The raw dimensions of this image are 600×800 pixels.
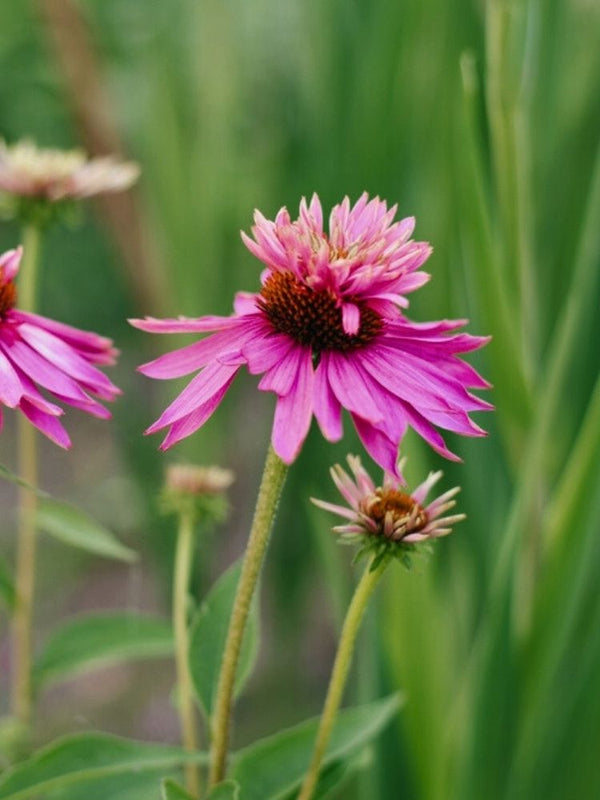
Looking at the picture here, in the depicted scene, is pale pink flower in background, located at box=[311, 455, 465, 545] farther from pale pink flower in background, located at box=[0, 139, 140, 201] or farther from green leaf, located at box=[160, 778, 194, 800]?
pale pink flower in background, located at box=[0, 139, 140, 201]

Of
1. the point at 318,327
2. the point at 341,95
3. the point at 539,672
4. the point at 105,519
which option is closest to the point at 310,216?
the point at 318,327

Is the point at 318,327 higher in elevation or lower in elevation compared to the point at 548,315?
lower

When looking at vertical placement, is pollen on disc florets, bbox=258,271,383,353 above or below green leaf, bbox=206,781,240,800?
above

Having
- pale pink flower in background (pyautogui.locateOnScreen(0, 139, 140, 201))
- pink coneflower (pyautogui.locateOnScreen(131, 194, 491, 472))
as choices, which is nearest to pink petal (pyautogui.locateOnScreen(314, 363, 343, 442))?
pink coneflower (pyautogui.locateOnScreen(131, 194, 491, 472))

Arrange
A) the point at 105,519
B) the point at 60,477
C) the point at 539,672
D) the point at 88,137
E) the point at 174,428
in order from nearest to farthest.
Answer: the point at 174,428
the point at 539,672
the point at 88,137
the point at 105,519
the point at 60,477

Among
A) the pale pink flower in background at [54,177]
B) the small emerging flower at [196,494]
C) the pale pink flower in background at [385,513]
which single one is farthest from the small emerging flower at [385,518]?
the pale pink flower in background at [54,177]

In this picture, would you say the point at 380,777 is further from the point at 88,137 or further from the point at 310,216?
the point at 88,137

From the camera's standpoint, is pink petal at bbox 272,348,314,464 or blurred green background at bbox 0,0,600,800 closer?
pink petal at bbox 272,348,314,464
